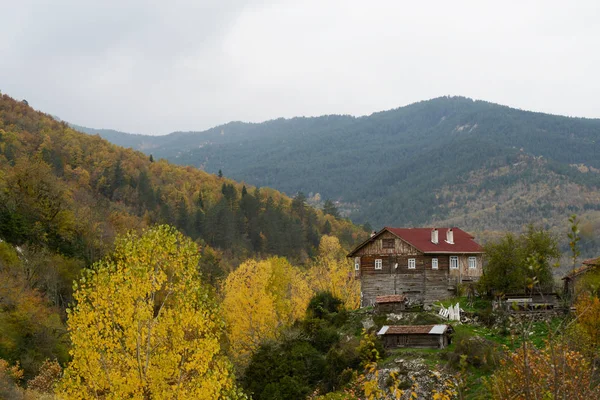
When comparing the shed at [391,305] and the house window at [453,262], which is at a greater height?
the house window at [453,262]

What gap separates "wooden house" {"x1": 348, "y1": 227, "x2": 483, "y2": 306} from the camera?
176 feet

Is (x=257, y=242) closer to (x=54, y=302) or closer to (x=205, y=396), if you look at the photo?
(x=54, y=302)

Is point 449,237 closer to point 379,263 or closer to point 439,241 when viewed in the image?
point 439,241

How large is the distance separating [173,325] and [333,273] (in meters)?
54.0

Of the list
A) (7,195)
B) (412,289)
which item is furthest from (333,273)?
(7,195)

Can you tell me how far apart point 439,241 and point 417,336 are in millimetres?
17275

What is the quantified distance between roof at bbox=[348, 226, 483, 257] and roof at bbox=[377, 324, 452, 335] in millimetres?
13420

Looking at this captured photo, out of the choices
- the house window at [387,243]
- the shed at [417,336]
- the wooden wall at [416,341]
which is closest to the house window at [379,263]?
the house window at [387,243]

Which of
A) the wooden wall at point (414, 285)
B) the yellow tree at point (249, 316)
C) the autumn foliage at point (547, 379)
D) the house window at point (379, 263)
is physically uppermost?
the autumn foliage at point (547, 379)

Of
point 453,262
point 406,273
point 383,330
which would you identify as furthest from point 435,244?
point 383,330

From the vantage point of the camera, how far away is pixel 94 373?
54.5 feet

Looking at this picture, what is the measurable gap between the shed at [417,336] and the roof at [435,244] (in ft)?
45.2

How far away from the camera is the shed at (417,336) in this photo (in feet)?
128

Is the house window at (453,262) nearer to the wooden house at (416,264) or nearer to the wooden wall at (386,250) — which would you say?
the wooden house at (416,264)
